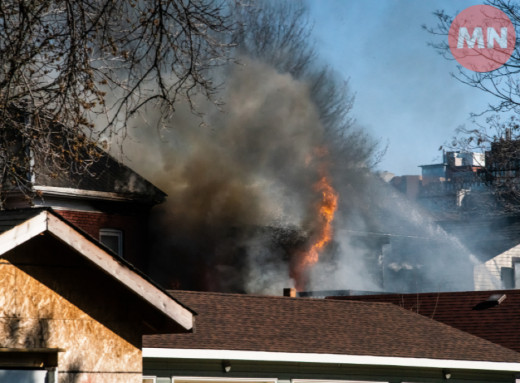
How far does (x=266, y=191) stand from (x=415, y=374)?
842 inches

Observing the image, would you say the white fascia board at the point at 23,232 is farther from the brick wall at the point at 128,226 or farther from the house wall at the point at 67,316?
the brick wall at the point at 128,226

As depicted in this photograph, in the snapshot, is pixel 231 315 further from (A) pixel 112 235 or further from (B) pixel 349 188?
(B) pixel 349 188

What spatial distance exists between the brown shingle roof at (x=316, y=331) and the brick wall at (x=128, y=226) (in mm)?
11340

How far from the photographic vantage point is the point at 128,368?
939 centimetres

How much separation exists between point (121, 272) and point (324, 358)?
7048mm

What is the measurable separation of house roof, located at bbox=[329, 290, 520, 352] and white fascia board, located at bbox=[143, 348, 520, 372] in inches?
176

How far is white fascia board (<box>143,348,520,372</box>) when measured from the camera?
14094 millimetres

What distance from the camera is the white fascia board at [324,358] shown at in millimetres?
14094

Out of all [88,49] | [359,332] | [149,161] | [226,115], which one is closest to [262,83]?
[226,115]

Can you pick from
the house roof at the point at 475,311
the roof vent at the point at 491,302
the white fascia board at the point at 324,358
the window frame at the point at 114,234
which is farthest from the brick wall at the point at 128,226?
the white fascia board at the point at 324,358

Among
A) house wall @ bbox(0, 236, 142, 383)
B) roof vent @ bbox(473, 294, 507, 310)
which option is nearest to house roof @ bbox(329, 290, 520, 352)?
roof vent @ bbox(473, 294, 507, 310)

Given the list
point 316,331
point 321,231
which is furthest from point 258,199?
point 316,331

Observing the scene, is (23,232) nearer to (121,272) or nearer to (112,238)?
(121,272)

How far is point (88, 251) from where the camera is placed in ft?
29.5
